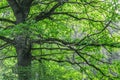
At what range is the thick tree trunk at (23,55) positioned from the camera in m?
9.75

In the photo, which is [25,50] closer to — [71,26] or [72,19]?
[72,19]

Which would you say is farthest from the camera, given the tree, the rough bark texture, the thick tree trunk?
the rough bark texture

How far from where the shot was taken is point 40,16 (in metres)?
12.4

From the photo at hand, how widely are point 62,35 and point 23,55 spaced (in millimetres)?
2064

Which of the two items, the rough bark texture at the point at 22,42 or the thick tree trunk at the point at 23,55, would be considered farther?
the rough bark texture at the point at 22,42

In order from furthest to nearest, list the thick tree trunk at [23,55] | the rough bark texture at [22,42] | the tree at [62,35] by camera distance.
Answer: the rough bark texture at [22,42]
the tree at [62,35]
the thick tree trunk at [23,55]

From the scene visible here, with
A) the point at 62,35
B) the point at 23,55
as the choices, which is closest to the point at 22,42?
the point at 23,55

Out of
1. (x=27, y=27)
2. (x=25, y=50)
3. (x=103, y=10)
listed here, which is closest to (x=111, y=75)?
(x=103, y=10)

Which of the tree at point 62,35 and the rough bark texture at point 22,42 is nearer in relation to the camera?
the tree at point 62,35

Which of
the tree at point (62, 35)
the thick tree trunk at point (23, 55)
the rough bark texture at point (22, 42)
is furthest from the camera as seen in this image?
the rough bark texture at point (22, 42)

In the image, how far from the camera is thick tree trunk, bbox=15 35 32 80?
9.75 metres

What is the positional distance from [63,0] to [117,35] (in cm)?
331

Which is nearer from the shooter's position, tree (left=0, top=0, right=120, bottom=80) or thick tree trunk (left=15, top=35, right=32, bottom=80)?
thick tree trunk (left=15, top=35, right=32, bottom=80)

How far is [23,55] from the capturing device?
1199 centimetres
